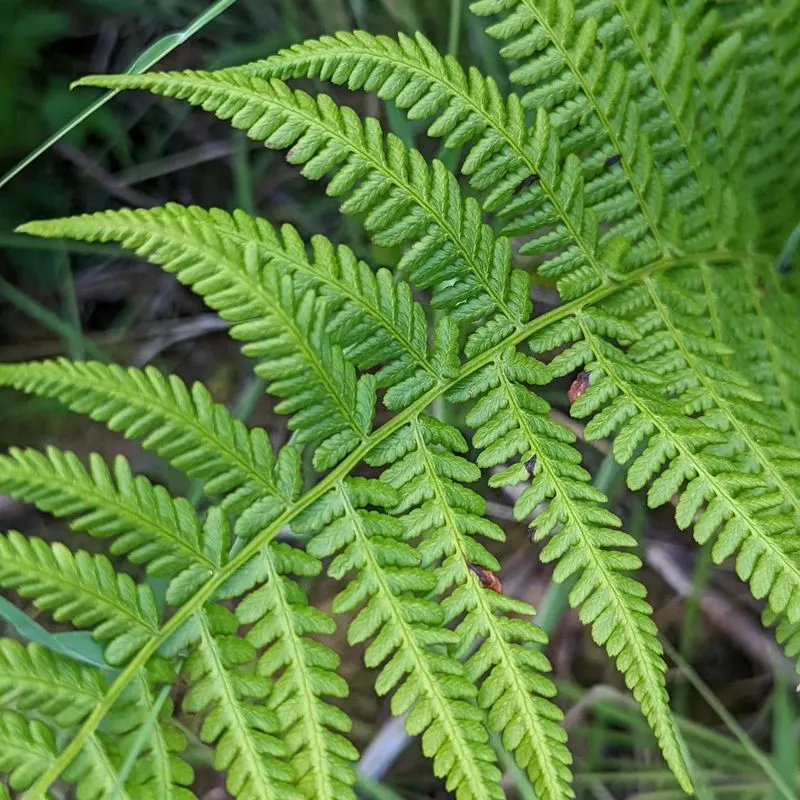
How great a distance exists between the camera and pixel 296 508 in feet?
3.24

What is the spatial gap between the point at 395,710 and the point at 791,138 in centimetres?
113

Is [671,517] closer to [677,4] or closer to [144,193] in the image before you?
[677,4]

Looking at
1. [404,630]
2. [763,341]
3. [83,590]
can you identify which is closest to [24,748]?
[83,590]

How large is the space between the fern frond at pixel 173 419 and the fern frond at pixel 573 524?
276 millimetres

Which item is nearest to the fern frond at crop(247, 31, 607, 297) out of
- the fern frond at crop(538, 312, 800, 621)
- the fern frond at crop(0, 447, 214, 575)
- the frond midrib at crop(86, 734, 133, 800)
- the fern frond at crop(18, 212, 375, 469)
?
the fern frond at crop(538, 312, 800, 621)

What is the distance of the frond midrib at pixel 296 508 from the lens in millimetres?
882

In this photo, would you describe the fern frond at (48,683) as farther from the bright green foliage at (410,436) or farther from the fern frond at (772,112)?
the fern frond at (772,112)

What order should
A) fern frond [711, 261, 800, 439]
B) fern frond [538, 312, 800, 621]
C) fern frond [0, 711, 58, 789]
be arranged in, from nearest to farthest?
fern frond [0, 711, 58, 789] < fern frond [538, 312, 800, 621] < fern frond [711, 261, 800, 439]

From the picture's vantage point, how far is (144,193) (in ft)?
7.17

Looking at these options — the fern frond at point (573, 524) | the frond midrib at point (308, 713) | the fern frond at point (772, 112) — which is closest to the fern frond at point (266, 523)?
the frond midrib at point (308, 713)

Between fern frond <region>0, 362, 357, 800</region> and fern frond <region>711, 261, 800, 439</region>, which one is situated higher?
fern frond <region>0, 362, 357, 800</region>

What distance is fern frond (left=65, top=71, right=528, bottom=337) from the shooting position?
101cm

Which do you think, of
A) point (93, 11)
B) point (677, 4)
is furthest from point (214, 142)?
point (677, 4)

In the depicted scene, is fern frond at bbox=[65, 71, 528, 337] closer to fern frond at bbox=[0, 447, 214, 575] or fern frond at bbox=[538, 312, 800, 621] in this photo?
fern frond at bbox=[538, 312, 800, 621]
